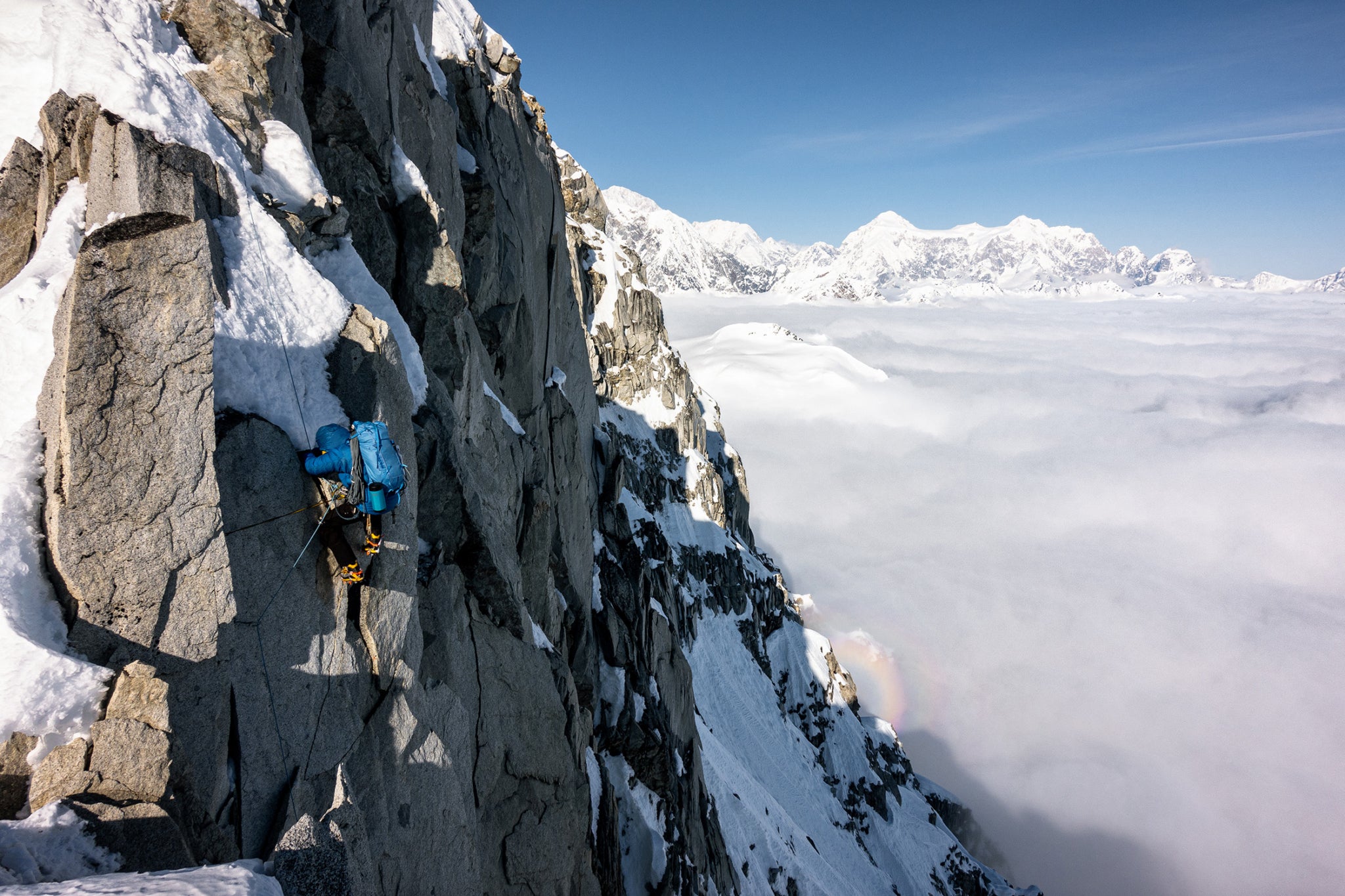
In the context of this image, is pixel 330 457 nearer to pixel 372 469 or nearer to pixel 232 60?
pixel 372 469

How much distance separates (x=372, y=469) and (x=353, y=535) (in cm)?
129

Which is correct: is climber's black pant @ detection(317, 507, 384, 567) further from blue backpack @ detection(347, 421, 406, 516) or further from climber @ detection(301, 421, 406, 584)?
blue backpack @ detection(347, 421, 406, 516)

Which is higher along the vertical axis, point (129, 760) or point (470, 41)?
point (470, 41)

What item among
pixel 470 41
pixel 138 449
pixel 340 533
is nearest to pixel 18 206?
pixel 138 449

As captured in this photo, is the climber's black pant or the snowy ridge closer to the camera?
the climber's black pant

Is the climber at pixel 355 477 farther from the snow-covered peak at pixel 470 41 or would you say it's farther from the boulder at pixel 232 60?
the snow-covered peak at pixel 470 41

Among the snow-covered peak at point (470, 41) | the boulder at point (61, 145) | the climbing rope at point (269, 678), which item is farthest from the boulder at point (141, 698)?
the snow-covered peak at point (470, 41)

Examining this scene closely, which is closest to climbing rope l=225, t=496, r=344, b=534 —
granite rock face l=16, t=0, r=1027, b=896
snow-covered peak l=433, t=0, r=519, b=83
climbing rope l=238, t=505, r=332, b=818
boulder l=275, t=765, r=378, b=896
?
granite rock face l=16, t=0, r=1027, b=896

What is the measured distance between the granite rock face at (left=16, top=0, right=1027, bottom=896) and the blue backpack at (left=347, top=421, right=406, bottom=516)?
0.71 m

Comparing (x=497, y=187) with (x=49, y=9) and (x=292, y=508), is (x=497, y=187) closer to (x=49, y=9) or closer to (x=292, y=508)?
(x=49, y=9)

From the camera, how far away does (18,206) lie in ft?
24.9

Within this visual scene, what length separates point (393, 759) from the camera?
9.61 meters

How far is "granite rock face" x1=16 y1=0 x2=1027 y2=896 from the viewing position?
20.4 feet

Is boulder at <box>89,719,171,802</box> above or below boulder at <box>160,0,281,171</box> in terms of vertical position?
below
